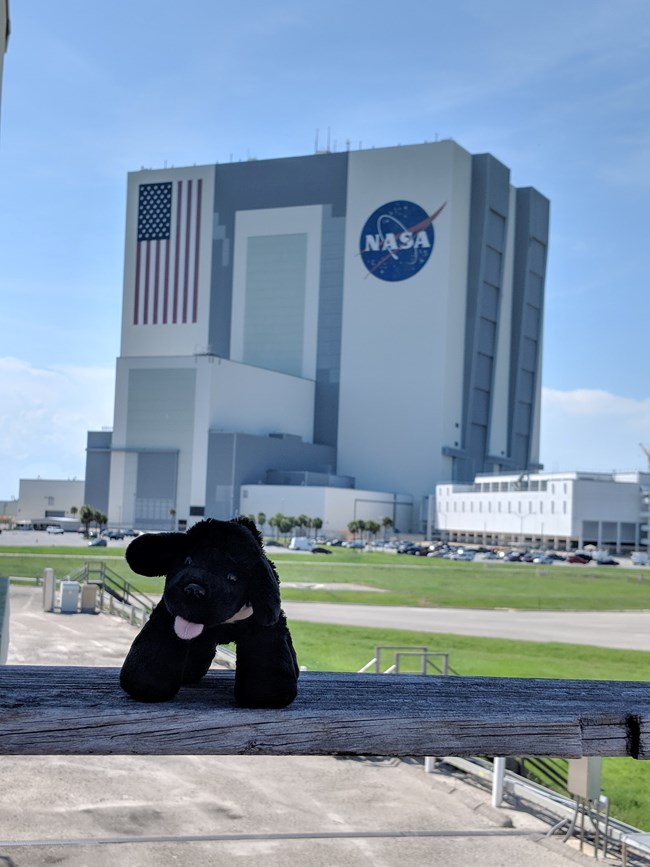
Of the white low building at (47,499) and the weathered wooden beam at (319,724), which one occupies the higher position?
the weathered wooden beam at (319,724)

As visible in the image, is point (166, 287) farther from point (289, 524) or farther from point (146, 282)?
point (289, 524)

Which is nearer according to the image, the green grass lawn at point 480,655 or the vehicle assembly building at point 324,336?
the green grass lawn at point 480,655

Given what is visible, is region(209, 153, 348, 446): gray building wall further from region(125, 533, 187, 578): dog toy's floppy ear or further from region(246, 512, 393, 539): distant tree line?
region(125, 533, 187, 578): dog toy's floppy ear

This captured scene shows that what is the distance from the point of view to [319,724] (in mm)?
2938

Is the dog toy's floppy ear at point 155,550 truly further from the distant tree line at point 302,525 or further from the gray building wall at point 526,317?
the gray building wall at point 526,317

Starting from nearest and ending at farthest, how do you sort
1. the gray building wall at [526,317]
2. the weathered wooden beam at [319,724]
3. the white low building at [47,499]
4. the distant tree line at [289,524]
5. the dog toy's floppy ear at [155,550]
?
the weathered wooden beam at [319,724], the dog toy's floppy ear at [155,550], the distant tree line at [289,524], the gray building wall at [526,317], the white low building at [47,499]

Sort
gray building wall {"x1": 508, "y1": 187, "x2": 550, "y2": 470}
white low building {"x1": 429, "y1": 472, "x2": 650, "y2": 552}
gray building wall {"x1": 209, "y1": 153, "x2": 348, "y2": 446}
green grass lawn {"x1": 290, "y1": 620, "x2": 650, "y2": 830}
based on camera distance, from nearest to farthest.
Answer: green grass lawn {"x1": 290, "y1": 620, "x2": 650, "y2": 830}
white low building {"x1": 429, "y1": 472, "x2": 650, "y2": 552}
gray building wall {"x1": 209, "y1": 153, "x2": 348, "y2": 446}
gray building wall {"x1": 508, "y1": 187, "x2": 550, "y2": 470}

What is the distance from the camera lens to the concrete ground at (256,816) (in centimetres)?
847

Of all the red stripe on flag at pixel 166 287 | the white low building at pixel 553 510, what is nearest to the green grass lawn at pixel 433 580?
the white low building at pixel 553 510

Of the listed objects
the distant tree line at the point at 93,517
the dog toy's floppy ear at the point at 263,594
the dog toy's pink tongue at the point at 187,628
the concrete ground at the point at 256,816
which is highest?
the dog toy's floppy ear at the point at 263,594

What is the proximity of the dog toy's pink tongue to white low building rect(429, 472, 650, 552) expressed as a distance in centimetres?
9419

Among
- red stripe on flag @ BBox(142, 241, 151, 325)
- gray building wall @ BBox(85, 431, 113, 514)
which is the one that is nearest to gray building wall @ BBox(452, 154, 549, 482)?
red stripe on flag @ BBox(142, 241, 151, 325)

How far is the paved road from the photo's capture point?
28906 mm

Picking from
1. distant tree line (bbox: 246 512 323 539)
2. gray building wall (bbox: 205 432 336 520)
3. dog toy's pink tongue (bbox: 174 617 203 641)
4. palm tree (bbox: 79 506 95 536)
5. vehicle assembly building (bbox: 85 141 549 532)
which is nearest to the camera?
dog toy's pink tongue (bbox: 174 617 203 641)
